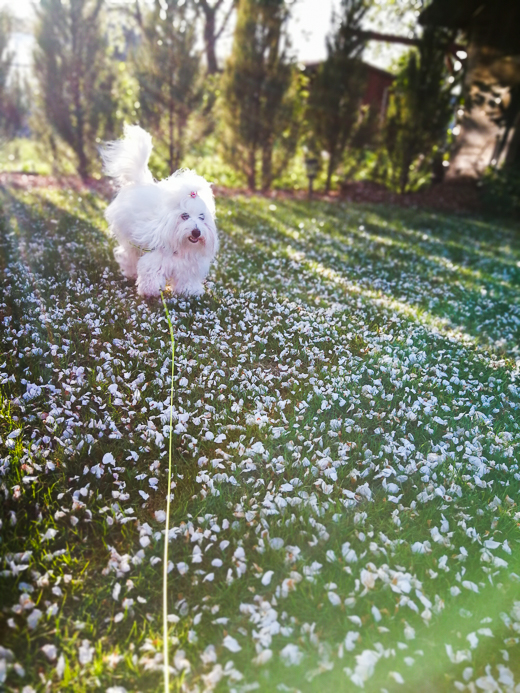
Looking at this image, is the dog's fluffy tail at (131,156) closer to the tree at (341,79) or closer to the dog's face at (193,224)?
the dog's face at (193,224)

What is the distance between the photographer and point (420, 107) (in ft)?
55.8

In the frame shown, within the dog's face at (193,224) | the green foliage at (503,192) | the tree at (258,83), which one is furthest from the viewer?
the green foliage at (503,192)

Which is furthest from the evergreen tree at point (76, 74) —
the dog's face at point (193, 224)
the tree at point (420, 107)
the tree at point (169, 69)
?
the dog's face at point (193, 224)

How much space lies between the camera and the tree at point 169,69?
14.1 metres

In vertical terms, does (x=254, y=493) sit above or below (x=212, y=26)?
below

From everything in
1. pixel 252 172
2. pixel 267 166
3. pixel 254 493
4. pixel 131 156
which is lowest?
pixel 254 493

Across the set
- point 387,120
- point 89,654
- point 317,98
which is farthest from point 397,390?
point 387,120

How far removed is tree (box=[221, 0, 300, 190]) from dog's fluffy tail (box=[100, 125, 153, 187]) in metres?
11.3

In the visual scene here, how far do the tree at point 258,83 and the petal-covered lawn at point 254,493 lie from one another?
11761 millimetres

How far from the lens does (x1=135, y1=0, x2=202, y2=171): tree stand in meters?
14.1

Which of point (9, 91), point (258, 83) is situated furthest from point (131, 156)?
point (9, 91)

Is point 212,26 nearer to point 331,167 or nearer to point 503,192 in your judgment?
point 331,167

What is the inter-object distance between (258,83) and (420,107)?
572 cm

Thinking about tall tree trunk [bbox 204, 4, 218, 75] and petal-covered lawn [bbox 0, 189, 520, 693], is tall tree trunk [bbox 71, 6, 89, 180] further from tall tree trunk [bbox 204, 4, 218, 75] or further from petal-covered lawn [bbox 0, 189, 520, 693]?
tall tree trunk [bbox 204, 4, 218, 75]
